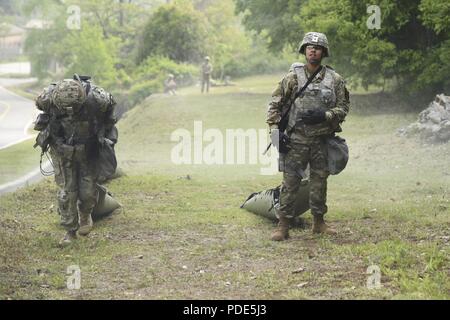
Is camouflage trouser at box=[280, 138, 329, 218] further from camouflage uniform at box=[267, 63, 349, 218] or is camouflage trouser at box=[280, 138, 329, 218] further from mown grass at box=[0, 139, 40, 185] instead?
mown grass at box=[0, 139, 40, 185]

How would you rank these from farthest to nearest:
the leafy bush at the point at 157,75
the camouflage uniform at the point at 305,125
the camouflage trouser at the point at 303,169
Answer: the leafy bush at the point at 157,75
the camouflage trouser at the point at 303,169
the camouflage uniform at the point at 305,125

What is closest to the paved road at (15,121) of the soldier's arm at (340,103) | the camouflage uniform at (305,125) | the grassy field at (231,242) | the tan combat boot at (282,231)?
the grassy field at (231,242)

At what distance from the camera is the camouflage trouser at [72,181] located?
7.68m

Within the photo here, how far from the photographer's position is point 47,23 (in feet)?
181

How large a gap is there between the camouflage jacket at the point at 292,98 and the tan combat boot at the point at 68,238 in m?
2.42

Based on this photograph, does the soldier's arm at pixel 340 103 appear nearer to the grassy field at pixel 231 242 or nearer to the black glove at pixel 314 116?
the black glove at pixel 314 116

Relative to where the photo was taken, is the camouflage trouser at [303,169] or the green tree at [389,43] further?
the green tree at [389,43]

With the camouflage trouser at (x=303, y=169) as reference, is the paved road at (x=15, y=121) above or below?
below

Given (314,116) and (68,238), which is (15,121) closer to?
(68,238)

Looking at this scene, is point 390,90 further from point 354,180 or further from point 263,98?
point 354,180

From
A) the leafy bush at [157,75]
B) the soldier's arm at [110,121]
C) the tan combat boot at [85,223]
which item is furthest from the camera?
the leafy bush at [157,75]

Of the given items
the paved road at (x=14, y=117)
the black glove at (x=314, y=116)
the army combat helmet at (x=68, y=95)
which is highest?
the army combat helmet at (x=68, y=95)

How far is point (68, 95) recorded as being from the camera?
732 centimetres
